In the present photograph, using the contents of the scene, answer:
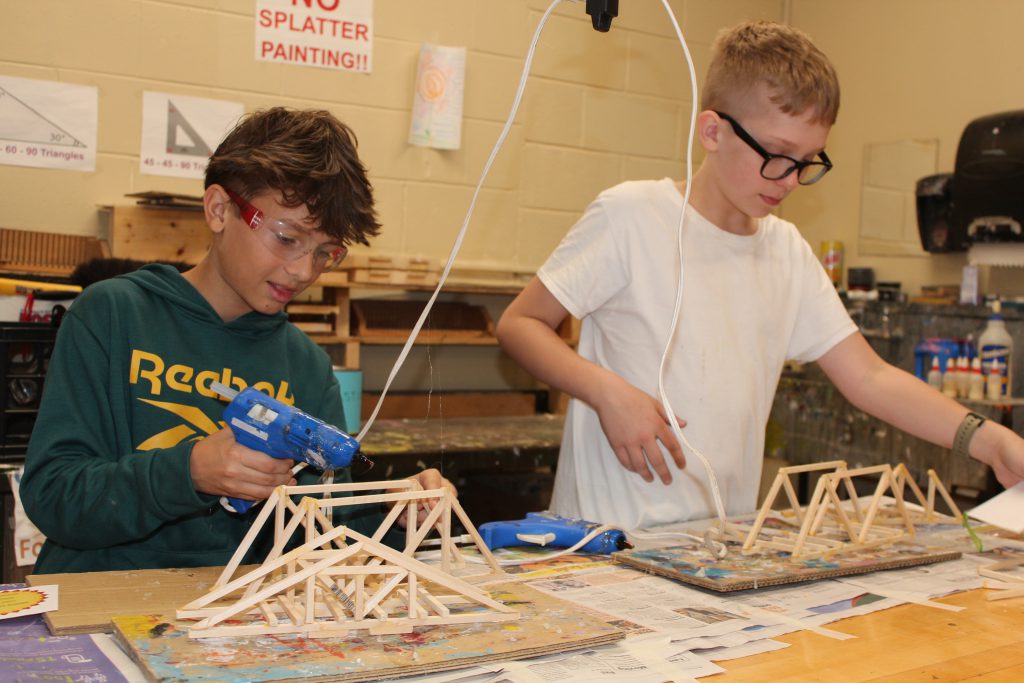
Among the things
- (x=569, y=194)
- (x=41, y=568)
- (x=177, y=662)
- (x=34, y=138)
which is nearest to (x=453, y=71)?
(x=569, y=194)

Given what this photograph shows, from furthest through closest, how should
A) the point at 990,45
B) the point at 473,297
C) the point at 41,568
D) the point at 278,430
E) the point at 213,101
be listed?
the point at 473,297 → the point at 990,45 → the point at 213,101 → the point at 41,568 → the point at 278,430

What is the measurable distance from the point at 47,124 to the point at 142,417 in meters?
1.97

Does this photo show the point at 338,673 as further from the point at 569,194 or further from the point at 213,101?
the point at 569,194

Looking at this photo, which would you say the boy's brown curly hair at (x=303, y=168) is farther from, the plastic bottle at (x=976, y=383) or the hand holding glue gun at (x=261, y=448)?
the plastic bottle at (x=976, y=383)

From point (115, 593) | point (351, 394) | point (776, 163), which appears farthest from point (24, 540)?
point (776, 163)

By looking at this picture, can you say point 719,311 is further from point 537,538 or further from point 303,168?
point 303,168

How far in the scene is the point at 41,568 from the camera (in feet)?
4.48

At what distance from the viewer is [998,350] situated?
9.87 feet

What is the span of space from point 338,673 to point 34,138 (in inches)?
101

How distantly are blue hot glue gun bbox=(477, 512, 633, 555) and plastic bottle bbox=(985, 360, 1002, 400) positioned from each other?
6.51 ft

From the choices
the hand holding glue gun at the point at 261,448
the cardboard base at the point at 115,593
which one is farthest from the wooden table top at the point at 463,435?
the hand holding glue gun at the point at 261,448

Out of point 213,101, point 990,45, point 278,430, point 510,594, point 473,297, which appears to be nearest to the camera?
point 278,430

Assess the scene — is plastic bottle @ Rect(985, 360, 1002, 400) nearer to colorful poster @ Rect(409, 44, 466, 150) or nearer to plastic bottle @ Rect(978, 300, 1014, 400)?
plastic bottle @ Rect(978, 300, 1014, 400)

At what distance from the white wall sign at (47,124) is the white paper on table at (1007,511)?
2.67 m
